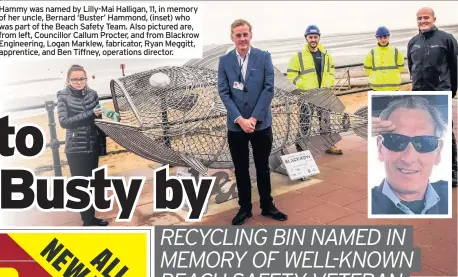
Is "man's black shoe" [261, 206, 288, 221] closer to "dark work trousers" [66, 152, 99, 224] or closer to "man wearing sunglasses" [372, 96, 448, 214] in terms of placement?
"man wearing sunglasses" [372, 96, 448, 214]

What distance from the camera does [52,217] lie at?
2.71m

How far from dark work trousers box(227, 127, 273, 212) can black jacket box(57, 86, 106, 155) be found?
768 mm

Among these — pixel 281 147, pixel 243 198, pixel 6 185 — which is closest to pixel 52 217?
pixel 6 185

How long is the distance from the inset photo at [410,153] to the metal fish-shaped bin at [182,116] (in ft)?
1.60

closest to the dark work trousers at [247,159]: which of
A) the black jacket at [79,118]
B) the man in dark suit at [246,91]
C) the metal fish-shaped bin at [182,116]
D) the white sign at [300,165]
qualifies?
the man in dark suit at [246,91]

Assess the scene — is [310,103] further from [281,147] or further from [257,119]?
[257,119]

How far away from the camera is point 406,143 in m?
2.46

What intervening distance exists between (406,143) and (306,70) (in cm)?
131

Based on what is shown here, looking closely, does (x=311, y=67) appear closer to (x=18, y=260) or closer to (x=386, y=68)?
(x=386, y=68)

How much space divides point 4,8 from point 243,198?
5.31 ft

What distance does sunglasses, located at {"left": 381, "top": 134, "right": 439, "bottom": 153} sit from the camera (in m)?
2.46

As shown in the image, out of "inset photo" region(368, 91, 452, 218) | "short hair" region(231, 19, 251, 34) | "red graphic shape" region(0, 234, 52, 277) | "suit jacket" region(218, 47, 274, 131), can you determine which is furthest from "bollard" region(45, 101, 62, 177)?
"inset photo" region(368, 91, 452, 218)

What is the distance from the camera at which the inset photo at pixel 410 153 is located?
8.03 feet

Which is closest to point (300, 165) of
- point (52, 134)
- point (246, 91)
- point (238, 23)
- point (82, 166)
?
point (246, 91)
